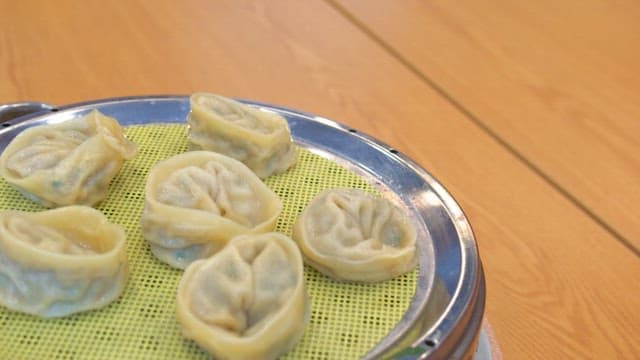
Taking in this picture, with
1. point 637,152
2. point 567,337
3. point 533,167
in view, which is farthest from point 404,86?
point 567,337

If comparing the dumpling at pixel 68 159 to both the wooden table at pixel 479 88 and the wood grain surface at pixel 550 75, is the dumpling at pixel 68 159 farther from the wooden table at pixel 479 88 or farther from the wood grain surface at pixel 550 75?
the wood grain surface at pixel 550 75

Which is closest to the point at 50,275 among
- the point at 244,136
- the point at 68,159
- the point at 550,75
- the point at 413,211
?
the point at 68,159

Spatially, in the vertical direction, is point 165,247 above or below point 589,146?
below

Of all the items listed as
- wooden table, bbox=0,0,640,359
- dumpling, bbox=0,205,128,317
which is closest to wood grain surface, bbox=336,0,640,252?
wooden table, bbox=0,0,640,359

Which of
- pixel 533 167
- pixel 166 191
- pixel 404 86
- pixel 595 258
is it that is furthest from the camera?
pixel 404 86

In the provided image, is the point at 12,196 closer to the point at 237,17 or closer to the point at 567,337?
the point at 567,337

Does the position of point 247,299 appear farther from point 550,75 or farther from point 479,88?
point 550,75
